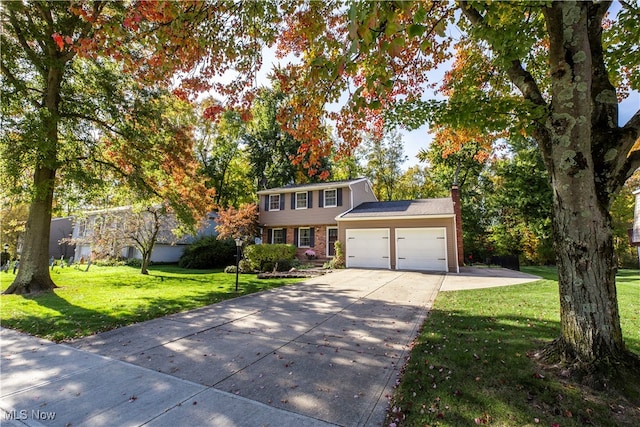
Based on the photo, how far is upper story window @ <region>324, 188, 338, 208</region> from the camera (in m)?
18.7

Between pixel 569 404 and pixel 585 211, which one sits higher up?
pixel 585 211

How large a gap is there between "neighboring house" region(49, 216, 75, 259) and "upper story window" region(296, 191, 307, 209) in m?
21.6

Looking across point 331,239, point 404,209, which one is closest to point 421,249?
point 404,209

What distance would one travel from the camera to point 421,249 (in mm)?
14930

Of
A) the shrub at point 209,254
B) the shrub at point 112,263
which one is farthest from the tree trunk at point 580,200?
the shrub at point 112,263

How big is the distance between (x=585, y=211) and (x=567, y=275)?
744 mm

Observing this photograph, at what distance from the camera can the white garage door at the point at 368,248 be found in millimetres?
15633

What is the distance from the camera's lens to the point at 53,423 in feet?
8.82

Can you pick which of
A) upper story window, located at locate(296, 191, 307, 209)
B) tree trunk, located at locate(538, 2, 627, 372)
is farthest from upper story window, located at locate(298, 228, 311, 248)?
tree trunk, located at locate(538, 2, 627, 372)

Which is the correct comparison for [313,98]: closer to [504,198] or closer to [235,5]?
[235,5]

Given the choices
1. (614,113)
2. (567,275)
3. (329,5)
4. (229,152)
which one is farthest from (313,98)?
(229,152)

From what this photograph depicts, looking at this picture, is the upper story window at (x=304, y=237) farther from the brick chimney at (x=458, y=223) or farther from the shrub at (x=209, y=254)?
the brick chimney at (x=458, y=223)
